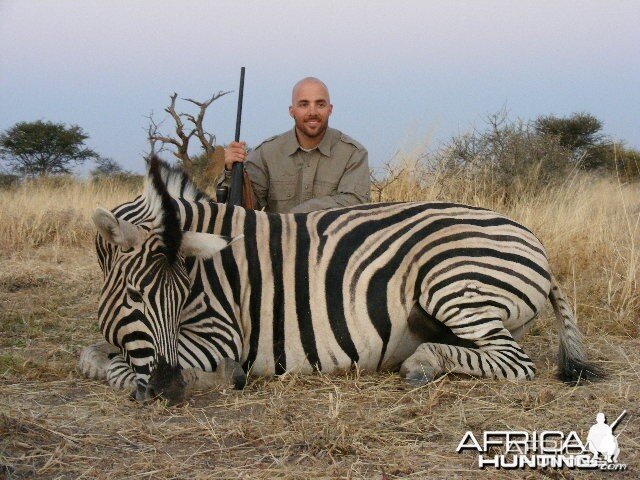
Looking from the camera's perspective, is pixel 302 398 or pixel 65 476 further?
pixel 302 398

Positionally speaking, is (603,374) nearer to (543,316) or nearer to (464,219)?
(464,219)

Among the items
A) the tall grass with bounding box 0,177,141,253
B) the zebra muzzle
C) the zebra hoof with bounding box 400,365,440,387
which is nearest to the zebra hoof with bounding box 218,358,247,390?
the zebra muzzle

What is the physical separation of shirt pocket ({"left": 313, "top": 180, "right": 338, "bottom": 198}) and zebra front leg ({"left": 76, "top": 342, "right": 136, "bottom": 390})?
2.08 meters

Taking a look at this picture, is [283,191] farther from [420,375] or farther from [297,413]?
[297,413]

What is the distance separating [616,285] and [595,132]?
1438 centimetres

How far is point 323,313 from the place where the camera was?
3.62 m

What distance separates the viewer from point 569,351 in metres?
3.73

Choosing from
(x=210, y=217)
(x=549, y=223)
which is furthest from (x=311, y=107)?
(x=549, y=223)

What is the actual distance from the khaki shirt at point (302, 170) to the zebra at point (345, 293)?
148cm

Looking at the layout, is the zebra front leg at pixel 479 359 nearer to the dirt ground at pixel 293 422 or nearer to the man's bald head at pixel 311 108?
the dirt ground at pixel 293 422

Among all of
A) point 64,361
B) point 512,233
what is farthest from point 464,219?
point 64,361

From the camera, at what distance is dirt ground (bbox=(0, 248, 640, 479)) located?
250 centimetres

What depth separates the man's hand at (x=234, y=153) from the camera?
195 inches

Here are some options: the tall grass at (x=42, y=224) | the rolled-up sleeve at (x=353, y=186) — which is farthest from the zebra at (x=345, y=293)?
the tall grass at (x=42, y=224)
